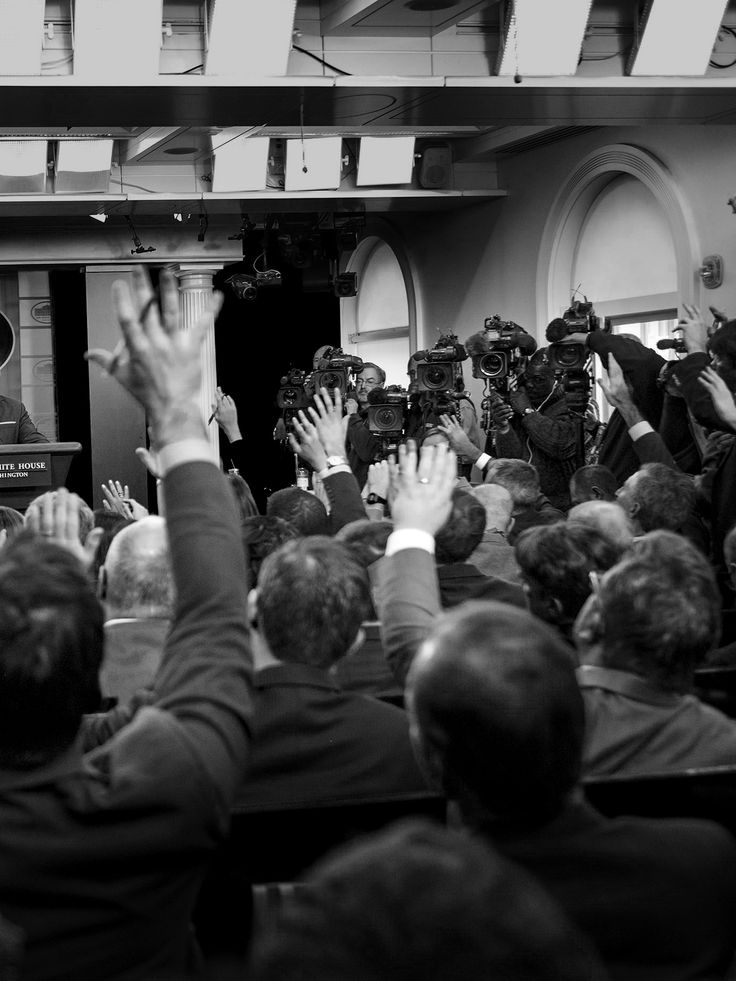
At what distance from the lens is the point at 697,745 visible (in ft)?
5.71

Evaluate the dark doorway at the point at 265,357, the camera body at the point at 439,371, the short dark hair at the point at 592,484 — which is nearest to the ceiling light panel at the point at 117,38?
the short dark hair at the point at 592,484

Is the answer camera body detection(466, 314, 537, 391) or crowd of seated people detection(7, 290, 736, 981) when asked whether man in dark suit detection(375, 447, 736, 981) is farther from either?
camera body detection(466, 314, 537, 391)

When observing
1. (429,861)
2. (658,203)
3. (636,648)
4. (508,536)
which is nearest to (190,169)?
(658,203)

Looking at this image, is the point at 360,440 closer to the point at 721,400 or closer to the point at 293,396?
the point at 293,396

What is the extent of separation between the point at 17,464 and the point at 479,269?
5902mm

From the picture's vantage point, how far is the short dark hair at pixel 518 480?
4512 mm

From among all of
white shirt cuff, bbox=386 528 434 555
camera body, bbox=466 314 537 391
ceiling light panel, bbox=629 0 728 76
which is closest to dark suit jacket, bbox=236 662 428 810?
white shirt cuff, bbox=386 528 434 555

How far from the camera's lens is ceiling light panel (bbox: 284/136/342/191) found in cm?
812

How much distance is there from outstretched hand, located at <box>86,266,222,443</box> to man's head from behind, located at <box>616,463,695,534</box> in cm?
260

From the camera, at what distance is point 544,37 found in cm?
496

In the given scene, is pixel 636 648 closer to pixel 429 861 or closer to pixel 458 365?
pixel 429 861

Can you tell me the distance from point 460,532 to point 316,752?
1.38m

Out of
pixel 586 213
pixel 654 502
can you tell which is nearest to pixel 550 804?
pixel 654 502

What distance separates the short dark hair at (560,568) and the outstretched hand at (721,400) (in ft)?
6.61
